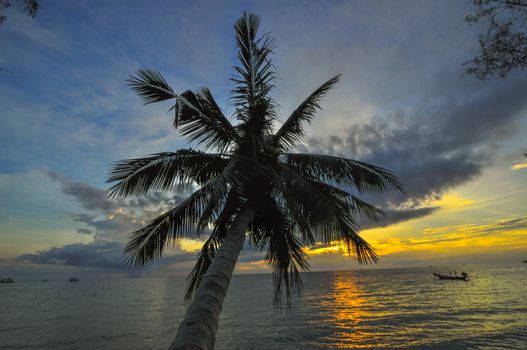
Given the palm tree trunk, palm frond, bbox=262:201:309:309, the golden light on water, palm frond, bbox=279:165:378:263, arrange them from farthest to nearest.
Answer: the golden light on water < palm frond, bbox=262:201:309:309 < palm frond, bbox=279:165:378:263 < the palm tree trunk

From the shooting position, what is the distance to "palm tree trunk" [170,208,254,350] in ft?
13.2

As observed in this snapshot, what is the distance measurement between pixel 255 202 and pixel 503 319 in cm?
2731

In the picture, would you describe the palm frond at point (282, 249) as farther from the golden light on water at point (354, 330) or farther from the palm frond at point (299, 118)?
the golden light on water at point (354, 330)

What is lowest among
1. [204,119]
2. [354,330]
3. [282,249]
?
[354,330]

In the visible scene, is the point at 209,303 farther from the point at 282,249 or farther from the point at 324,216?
the point at 282,249

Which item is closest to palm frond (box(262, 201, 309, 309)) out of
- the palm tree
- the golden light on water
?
the palm tree

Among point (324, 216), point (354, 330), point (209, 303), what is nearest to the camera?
point (209, 303)

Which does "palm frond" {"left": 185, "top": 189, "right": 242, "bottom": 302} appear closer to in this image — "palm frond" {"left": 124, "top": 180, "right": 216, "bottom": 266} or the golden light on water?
"palm frond" {"left": 124, "top": 180, "right": 216, "bottom": 266}

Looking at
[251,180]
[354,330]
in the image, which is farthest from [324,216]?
[354,330]

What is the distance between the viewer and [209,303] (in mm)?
4836

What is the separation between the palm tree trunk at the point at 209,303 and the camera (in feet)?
13.2

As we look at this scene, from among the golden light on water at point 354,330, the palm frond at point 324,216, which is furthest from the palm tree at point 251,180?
the golden light on water at point 354,330

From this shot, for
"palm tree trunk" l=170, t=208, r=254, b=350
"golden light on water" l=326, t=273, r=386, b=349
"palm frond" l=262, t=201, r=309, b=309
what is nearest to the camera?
"palm tree trunk" l=170, t=208, r=254, b=350

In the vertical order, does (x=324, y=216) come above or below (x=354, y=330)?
above
